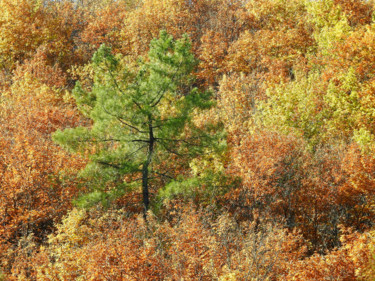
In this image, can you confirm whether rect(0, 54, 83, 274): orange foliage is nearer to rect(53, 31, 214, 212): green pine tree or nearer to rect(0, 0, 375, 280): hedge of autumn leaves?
rect(0, 0, 375, 280): hedge of autumn leaves

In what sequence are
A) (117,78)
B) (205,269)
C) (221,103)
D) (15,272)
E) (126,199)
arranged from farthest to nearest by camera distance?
(221,103) < (126,199) < (117,78) < (15,272) < (205,269)

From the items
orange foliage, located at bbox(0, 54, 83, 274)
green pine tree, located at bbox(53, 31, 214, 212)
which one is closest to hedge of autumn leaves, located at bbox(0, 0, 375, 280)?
orange foliage, located at bbox(0, 54, 83, 274)

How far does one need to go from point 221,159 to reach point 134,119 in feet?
40.4

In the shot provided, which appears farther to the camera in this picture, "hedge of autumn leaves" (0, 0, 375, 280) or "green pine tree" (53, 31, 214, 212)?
"green pine tree" (53, 31, 214, 212)

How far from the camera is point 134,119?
2036 centimetres

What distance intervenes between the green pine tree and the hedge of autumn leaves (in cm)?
140

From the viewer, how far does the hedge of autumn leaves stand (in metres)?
17.0

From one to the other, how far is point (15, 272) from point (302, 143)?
22.0 metres

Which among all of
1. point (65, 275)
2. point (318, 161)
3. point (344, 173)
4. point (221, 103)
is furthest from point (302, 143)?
point (65, 275)

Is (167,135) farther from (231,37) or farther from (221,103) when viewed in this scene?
(231,37)

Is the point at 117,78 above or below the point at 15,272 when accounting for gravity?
above

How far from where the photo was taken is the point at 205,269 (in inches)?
604

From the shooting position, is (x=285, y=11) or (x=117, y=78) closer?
(x=117, y=78)

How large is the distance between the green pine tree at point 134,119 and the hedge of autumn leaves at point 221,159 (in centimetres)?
140
